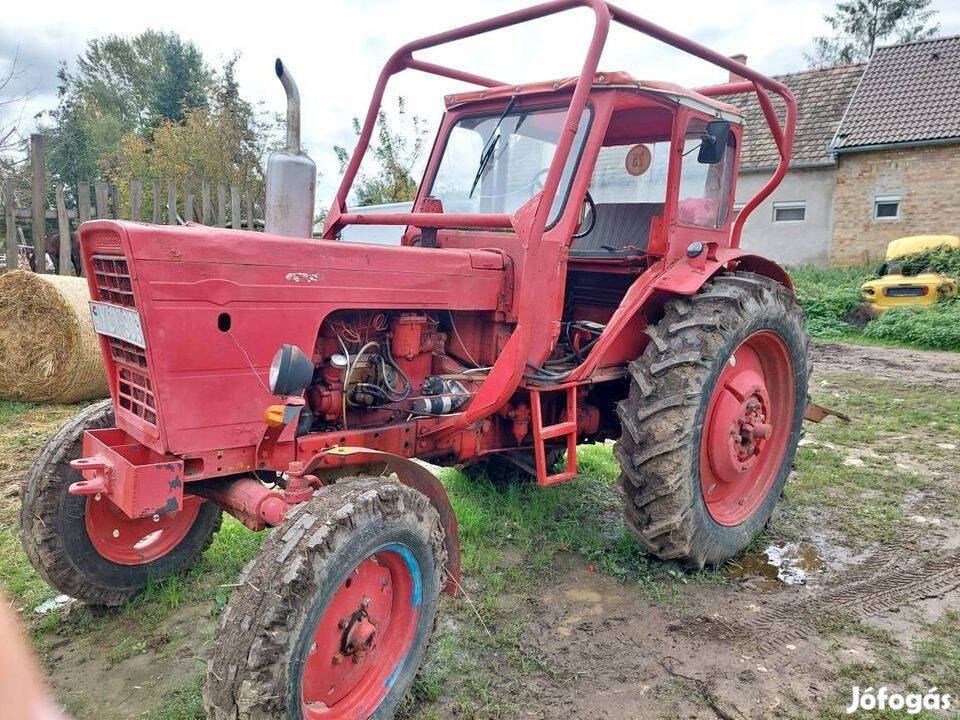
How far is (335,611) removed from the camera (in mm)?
2385

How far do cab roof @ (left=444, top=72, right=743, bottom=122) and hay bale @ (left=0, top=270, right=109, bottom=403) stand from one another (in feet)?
13.9

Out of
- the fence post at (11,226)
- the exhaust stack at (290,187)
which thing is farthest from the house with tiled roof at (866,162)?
the exhaust stack at (290,187)

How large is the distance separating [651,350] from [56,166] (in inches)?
1159

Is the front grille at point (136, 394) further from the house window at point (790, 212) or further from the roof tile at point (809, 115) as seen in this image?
the house window at point (790, 212)

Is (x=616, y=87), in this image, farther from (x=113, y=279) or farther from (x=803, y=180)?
(x=803, y=180)

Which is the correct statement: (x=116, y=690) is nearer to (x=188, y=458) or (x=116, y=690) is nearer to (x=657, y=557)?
(x=188, y=458)

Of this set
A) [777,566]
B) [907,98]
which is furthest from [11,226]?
[907,98]

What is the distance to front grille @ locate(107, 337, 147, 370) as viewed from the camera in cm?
265

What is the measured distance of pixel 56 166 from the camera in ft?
86.9

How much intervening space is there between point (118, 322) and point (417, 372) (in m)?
1.33

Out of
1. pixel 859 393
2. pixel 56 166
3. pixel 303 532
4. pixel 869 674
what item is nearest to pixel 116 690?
pixel 303 532

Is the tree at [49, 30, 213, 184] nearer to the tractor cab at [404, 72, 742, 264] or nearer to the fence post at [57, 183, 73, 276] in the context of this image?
the fence post at [57, 183, 73, 276]

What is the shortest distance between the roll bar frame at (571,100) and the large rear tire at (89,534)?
1676 millimetres

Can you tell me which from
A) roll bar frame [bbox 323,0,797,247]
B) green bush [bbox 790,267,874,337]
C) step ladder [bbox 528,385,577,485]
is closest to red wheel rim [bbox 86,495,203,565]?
step ladder [bbox 528,385,577,485]
